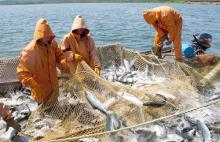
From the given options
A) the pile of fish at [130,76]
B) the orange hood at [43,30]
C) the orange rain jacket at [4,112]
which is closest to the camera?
the orange rain jacket at [4,112]

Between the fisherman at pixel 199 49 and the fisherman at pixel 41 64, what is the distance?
13.4 feet

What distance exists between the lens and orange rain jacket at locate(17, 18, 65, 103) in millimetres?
7281

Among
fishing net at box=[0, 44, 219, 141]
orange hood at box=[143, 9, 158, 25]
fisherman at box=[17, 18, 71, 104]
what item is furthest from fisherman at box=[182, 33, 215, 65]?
fisherman at box=[17, 18, 71, 104]

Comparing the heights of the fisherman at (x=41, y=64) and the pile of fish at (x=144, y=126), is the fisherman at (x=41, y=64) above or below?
above

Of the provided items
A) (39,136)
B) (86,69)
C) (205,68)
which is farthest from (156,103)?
(205,68)

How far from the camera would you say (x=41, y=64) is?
24.9ft

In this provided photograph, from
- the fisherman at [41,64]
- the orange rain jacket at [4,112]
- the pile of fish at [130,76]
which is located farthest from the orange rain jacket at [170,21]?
the orange rain jacket at [4,112]

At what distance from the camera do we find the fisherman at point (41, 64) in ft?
23.9

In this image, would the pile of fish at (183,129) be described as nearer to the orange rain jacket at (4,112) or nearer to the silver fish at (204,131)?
the silver fish at (204,131)

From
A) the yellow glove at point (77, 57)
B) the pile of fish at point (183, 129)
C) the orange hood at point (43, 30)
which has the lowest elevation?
the pile of fish at point (183, 129)

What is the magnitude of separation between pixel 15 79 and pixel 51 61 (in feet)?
8.12

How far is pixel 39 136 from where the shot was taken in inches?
267

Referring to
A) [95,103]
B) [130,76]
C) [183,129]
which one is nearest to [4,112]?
[95,103]

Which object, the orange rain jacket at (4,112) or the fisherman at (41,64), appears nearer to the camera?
the orange rain jacket at (4,112)
